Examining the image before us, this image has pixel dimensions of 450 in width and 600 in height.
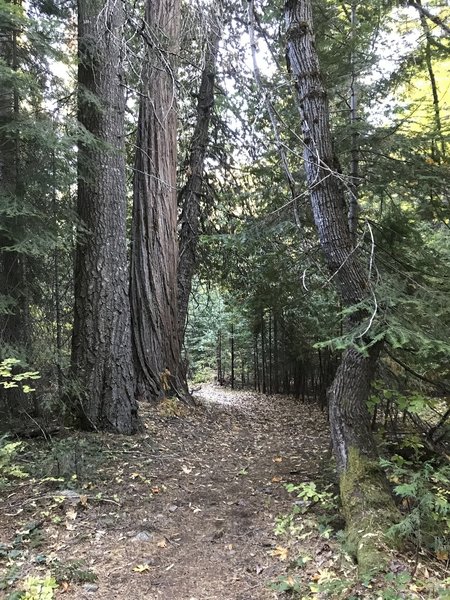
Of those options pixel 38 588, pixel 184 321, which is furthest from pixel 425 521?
pixel 184 321

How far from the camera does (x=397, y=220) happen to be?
535 cm

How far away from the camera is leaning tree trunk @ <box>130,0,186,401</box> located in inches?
292

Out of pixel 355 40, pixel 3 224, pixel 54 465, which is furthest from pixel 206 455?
pixel 355 40

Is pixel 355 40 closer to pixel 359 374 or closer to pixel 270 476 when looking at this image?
pixel 359 374

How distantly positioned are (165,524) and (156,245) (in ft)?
15.5

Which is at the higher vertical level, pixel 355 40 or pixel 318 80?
pixel 355 40

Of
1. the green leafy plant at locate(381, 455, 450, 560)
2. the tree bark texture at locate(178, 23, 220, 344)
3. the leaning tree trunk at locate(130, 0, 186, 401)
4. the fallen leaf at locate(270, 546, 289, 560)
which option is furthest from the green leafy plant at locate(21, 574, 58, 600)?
the tree bark texture at locate(178, 23, 220, 344)

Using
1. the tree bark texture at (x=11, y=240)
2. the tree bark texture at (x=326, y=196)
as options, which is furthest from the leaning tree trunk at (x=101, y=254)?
the tree bark texture at (x=326, y=196)

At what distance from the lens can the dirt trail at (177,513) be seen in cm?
324

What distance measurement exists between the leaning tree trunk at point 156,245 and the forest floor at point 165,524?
1.45m

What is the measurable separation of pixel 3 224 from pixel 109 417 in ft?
8.31

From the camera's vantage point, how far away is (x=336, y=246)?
4391 millimetres

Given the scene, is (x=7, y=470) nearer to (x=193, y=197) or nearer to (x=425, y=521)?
(x=425, y=521)

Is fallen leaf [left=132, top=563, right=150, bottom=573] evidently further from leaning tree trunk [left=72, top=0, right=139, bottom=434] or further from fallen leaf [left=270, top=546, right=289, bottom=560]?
leaning tree trunk [left=72, top=0, right=139, bottom=434]
